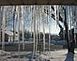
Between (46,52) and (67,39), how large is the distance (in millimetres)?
600

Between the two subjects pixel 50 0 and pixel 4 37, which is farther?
pixel 4 37

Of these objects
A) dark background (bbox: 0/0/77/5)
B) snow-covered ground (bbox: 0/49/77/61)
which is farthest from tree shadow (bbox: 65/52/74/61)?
dark background (bbox: 0/0/77/5)

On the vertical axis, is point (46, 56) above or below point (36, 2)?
below

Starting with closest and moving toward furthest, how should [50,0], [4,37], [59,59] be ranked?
[50,0] → [59,59] → [4,37]

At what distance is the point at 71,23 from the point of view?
5.51 m

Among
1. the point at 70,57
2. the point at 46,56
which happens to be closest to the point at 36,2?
the point at 46,56

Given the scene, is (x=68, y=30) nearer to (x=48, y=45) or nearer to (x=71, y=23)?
(x=71, y=23)

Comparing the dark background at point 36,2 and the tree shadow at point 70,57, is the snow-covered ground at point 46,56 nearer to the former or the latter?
the tree shadow at point 70,57

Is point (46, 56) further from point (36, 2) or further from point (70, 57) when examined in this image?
point (36, 2)

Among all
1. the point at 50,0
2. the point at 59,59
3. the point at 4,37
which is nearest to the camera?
the point at 50,0

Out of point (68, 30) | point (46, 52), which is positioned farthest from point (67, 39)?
point (46, 52)

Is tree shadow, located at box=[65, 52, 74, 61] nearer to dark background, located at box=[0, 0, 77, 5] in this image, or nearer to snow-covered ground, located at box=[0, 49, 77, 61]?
snow-covered ground, located at box=[0, 49, 77, 61]

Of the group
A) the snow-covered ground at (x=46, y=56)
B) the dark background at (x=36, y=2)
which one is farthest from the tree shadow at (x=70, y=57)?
the dark background at (x=36, y=2)

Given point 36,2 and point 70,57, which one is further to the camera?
point 70,57
